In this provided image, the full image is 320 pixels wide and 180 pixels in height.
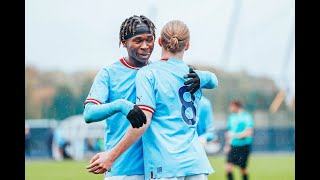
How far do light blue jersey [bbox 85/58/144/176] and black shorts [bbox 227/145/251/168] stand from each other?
25.7 feet

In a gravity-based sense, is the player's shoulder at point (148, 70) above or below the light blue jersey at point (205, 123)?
above

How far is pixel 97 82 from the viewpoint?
518cm

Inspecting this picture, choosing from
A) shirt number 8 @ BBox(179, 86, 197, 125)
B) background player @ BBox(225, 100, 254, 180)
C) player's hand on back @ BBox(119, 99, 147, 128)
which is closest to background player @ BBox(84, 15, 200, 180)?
shirt number 8 @ BBox(179, 86, 197, 125)

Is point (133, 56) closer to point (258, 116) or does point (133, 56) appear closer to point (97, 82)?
point (97, 82)

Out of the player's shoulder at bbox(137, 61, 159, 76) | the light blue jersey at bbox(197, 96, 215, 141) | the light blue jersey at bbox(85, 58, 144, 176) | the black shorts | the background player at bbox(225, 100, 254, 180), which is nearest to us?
the player's shoulder at bbox(137, 61, 159, 76)

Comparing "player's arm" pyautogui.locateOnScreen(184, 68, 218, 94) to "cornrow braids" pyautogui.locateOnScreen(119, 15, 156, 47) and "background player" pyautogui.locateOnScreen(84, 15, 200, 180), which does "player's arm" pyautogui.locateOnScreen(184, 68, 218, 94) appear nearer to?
"background player" pyautogui.locateOnScreen(84, 15, 200, 180)

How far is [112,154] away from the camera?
4.98 m

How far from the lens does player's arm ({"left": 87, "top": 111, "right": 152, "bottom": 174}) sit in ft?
16.1

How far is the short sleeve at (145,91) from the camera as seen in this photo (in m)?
4.89

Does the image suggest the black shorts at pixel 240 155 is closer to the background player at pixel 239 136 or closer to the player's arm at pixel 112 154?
the background player at pixel 239 136

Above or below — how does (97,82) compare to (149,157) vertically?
above

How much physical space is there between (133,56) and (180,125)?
0.60 m

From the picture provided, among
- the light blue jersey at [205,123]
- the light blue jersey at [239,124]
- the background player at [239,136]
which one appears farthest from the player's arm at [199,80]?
the light blue jersey at [239,124]
